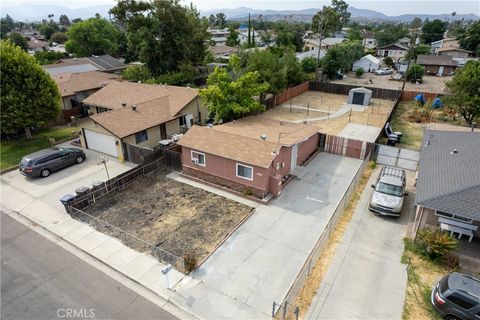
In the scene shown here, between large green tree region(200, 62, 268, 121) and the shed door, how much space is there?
19.3 metres

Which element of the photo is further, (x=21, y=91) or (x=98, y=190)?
(x=21, y=91)

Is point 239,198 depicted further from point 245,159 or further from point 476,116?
point 476,116

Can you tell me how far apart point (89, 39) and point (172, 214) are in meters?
65.3

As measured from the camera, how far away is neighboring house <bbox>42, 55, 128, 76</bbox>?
4425 centimetres

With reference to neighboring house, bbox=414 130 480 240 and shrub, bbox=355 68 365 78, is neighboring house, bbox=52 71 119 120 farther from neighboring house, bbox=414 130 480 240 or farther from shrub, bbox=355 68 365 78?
shrub, bbox=355 68 365 78

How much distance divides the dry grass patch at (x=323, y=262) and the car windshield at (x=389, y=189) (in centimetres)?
157

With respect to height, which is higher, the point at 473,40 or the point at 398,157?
the point at 473,40

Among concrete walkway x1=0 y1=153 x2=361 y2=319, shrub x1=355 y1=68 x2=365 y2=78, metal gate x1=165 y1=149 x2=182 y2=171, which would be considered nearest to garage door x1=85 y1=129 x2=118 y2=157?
metal gate x1=165 y1=149 x2=182 y2=171

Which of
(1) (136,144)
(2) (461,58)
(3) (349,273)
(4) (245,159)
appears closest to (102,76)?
(1) (136,144)

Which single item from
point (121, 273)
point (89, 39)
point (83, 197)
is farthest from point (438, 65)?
point (89, 39)

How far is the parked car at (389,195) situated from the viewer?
54.3 feet

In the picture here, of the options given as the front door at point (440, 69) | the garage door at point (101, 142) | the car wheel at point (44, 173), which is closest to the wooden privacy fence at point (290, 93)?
the garage door at point (101, 142)

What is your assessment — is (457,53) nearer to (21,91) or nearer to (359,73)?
(359,73)

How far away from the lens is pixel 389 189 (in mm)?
17672
